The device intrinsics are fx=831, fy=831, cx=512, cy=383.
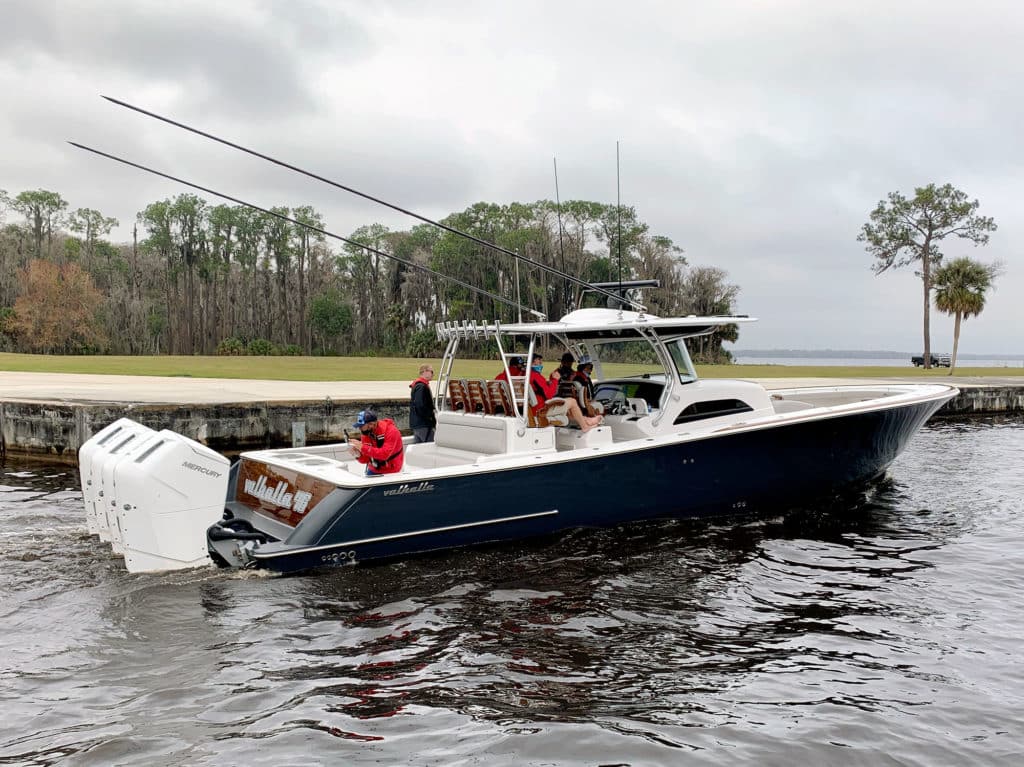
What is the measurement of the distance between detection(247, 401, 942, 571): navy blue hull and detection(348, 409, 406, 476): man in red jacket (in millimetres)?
363

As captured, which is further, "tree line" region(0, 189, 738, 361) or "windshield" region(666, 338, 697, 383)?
"tree line" region(0, 189, 738, 361)

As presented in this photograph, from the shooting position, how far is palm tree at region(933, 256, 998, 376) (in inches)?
1684

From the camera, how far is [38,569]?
811 centimetres

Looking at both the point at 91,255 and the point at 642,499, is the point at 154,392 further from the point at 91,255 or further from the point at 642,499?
the point at 91,255

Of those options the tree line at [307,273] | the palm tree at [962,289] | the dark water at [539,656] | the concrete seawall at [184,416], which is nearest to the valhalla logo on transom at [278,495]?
the dark water at [539,656]

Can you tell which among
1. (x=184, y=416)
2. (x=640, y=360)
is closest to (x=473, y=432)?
(x=640, y=360)

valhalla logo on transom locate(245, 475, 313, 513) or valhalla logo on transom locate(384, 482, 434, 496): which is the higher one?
valhalla logo on transom locate(384, 482, 434, 496)

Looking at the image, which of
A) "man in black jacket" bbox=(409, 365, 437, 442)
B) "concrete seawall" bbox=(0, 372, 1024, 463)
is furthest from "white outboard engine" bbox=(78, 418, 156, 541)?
"concrete seawall" bbox=(0, 372, 1024, 463)

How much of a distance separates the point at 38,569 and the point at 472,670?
4.83 meters

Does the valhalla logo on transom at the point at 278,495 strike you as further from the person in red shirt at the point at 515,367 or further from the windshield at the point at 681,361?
the windshield at the point at 681,361

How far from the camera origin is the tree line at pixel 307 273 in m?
68.2

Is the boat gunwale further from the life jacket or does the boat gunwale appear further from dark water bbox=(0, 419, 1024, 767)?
dark water bbox=(0, 419, 1024, 767)

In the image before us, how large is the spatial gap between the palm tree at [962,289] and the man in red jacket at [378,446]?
137ft

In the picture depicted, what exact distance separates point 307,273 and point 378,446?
7577 cm
